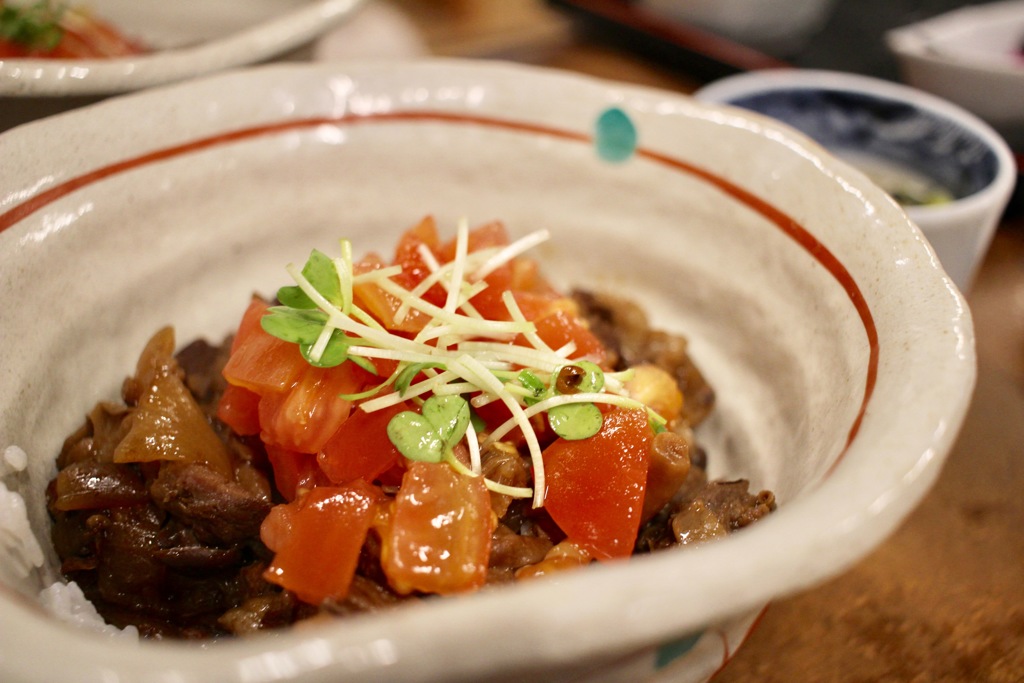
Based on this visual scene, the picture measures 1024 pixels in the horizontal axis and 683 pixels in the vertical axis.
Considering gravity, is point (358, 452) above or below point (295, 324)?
below

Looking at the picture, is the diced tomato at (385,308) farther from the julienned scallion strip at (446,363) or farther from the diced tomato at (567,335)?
the diced tomato at (567,335)

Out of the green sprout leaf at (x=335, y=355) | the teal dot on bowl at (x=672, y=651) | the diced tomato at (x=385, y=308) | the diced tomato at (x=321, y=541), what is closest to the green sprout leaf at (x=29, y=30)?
the diced tomato at (x=385, y=308)

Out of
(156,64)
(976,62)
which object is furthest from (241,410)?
(976,62)

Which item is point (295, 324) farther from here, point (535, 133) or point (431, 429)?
point (535, 133)

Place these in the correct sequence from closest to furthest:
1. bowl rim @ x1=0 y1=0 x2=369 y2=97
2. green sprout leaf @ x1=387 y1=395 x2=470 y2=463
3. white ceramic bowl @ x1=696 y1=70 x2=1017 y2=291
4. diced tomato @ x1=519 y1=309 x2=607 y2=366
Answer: green sprout leaf @ x1=387 y1=395 x2=470 y2=463
diced tomato @ x1=519 y1=309 x2=607 y2=366
bowl rim @ x1=0 y1=0 x2=369 y2=97
white ceramic bowl @ x1=696 y1=70 x2=1017 y2=291

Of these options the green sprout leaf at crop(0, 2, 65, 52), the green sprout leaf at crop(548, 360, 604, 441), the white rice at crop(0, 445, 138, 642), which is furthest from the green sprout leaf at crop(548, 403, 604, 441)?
the green sprout leaf at crop(0, 2, 65, 52)

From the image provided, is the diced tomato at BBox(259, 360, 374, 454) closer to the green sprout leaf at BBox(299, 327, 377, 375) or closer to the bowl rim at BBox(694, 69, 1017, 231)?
the green sprout leaf at BBox(299, 327, 377, 375)
